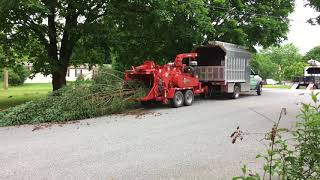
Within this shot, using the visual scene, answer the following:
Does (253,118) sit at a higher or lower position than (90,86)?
lower

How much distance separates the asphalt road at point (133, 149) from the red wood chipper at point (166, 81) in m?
3.37

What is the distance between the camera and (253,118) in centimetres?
1463

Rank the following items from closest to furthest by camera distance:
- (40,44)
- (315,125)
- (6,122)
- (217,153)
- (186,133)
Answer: (315,125), (217,153), (186,133), (6,122), (40,44)

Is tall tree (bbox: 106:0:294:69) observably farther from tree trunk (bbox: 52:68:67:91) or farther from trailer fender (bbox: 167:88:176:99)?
trailer fender (bbox: 167:88:176:99)

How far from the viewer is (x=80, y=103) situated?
1498 centimetres

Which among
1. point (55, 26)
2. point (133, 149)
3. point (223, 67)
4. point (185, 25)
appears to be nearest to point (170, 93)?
point (185, 25)

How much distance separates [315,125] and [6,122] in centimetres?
1173

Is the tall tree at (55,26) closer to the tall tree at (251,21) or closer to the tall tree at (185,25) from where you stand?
the tall tree at (185,25)

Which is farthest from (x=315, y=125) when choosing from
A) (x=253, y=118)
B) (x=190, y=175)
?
(x=253, y=118)

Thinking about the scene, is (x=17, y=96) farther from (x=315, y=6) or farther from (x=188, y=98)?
(x=315, y=6)

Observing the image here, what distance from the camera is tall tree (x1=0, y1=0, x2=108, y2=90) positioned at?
1970cm

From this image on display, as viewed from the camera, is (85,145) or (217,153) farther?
(85,145)

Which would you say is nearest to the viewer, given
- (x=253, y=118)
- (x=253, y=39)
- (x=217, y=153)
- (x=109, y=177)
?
(x=109, y=177)

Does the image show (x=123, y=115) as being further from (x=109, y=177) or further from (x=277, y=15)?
(x=277, y=15)
